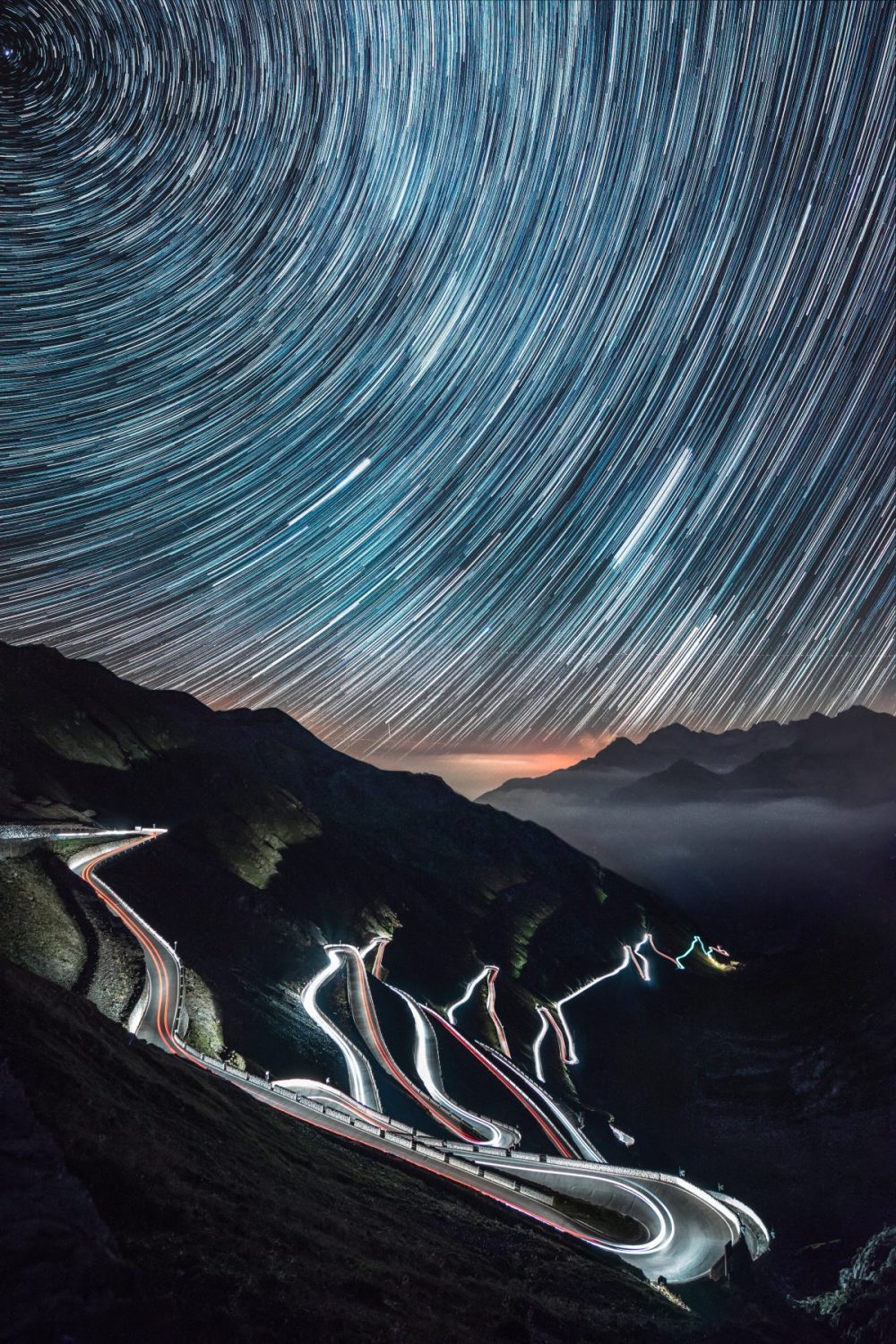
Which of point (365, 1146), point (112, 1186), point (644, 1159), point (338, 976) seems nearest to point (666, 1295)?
point (365, 1146)

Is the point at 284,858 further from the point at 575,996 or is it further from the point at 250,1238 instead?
the point at 250,1238

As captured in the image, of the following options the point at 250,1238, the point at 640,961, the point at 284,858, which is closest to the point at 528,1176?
the point at 250,1238

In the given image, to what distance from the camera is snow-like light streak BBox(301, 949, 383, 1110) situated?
112ft

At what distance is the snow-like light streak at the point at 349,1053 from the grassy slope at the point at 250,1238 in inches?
499

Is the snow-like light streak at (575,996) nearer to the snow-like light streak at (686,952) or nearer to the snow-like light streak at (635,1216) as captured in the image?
the snow-like light streak at (686,952)

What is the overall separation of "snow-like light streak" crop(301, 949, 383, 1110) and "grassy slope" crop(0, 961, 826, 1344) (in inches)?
499

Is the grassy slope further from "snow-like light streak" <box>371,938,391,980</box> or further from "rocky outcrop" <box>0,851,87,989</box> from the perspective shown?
"snow-like light streak" <box>371,938,391,980</box>

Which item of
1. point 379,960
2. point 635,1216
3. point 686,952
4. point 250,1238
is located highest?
point 686,952

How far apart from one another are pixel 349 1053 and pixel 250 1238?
2866 cm

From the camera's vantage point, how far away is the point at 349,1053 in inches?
1524

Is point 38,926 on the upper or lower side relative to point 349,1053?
upper

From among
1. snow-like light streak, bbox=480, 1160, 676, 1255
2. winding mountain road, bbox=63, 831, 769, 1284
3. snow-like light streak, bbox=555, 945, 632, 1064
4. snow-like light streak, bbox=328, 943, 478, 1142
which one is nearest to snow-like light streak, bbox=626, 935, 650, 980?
snow-like light streak, bbox=555, 945, 632, 1064

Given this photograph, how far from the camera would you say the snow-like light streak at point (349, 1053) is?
112ft

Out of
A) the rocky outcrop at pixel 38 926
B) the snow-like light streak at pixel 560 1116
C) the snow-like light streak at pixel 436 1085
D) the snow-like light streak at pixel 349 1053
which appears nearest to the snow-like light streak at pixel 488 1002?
the snow-like light streak at pixel 560 1116
